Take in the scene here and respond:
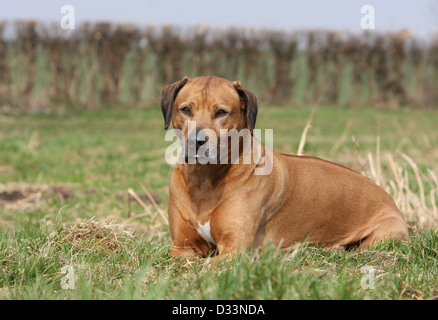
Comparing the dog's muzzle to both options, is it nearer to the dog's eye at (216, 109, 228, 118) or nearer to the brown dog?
the brown dog

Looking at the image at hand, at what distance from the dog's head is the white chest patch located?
1.74 ft

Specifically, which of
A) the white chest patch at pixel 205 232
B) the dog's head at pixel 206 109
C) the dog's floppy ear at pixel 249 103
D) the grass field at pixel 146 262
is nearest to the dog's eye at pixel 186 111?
the dog's head at pixel 206 109

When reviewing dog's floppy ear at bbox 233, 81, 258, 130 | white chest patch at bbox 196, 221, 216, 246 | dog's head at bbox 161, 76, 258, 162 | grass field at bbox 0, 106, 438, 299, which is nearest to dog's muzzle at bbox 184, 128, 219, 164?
dog's head at bbox 161, 76, 258, 162

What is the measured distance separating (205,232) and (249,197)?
1.33 ft

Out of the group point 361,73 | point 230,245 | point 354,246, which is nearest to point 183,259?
point 230,245

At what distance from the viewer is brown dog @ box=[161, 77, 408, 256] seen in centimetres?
384

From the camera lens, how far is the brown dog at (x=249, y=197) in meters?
3.84

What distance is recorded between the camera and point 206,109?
3.76 meters

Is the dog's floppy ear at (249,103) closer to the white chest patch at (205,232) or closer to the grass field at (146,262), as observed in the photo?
the white chest patch at (205,232)

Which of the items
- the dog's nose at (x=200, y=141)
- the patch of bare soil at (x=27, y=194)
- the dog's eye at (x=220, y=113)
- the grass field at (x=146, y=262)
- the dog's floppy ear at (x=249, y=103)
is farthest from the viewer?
the patch of bare soil at (x=27, y=194)

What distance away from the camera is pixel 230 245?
12.6ft

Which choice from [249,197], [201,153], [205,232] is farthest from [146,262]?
[249,197]

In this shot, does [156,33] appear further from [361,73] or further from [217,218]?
[217,218]
